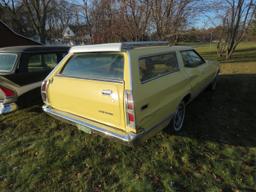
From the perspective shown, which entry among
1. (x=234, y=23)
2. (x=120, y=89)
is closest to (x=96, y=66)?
(x=120, y=89)

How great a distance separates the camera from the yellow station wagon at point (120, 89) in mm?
2340

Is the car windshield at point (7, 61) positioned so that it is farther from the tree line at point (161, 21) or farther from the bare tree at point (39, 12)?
Answer: the bare tree at point (39, 12)

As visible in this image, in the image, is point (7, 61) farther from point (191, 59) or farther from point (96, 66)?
point (191, 59)

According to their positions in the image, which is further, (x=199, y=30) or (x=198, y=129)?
(x=199, y=30)

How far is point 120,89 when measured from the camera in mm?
2312

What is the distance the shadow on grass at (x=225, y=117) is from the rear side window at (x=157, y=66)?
4.38 feet

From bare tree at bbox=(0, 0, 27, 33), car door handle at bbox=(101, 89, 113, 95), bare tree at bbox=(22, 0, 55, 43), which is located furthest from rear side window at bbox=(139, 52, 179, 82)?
bare tree at bbox=(0, 0, 27, 33)

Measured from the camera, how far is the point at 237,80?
6926 mm

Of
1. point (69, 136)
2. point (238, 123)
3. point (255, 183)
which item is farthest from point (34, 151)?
point (238, 123)

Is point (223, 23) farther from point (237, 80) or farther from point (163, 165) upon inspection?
point (163, 165)

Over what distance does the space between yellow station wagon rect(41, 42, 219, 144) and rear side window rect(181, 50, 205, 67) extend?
0.78ft

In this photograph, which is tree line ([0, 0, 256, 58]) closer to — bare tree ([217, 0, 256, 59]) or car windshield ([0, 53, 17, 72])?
bare tree ([217, 0, 256, 59])

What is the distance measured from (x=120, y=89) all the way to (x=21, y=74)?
2995 millimetres

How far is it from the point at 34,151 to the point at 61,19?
4482cm
